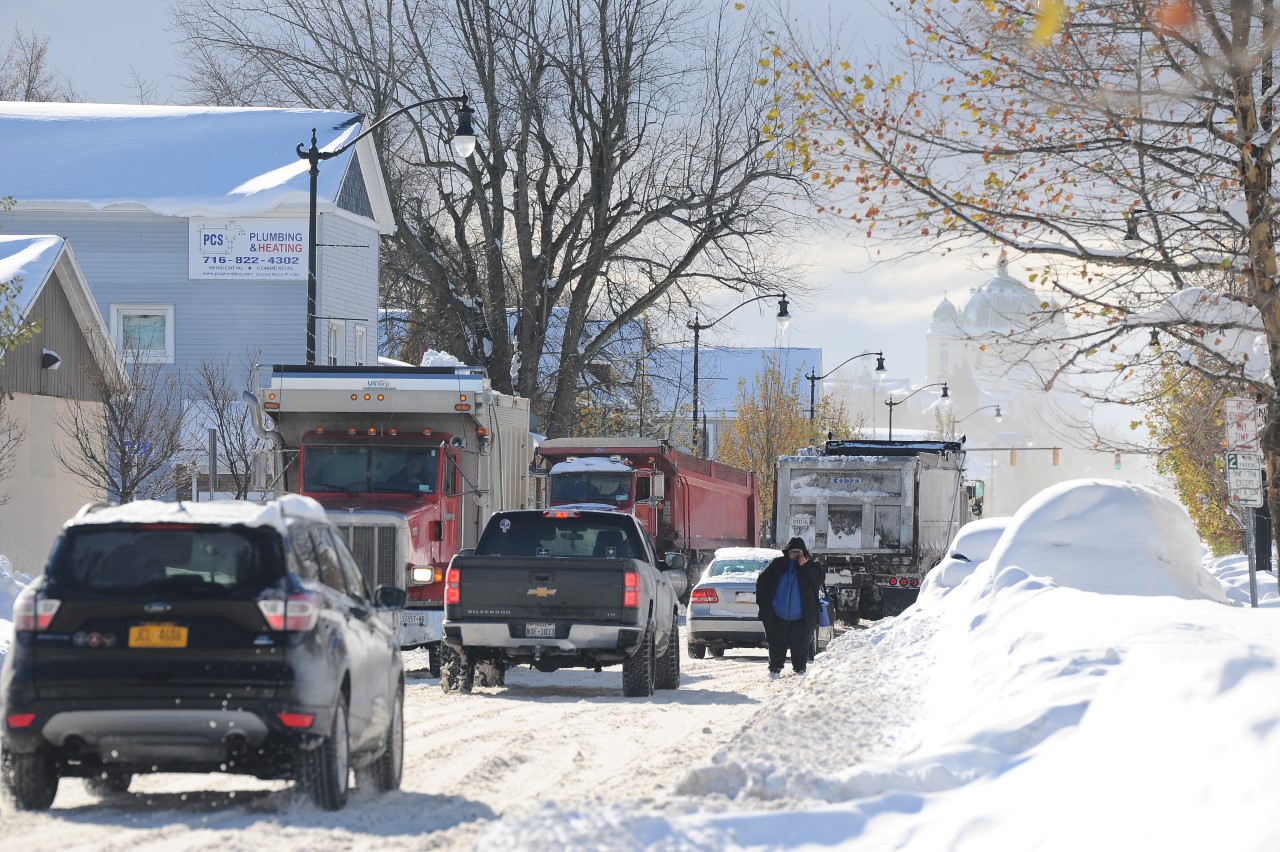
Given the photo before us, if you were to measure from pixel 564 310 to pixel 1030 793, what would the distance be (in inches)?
1701

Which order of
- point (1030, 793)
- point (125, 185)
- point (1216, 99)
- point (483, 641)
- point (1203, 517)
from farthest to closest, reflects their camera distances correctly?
1. point (1203, 517)
2. point (125, 185)
3. point (483, 641)
4. point (1216, 99)
5. point (1030, 793)

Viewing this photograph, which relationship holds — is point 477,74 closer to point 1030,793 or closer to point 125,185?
point 125,185

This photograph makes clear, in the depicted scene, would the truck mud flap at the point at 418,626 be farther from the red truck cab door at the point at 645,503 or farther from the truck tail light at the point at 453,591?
the red truck cab door at the point at 645,503

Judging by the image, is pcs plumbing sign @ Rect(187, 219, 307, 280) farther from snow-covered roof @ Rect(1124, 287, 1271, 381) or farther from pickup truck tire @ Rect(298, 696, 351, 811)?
pickup truck tire @ Rect(298, 696, 351, 811)

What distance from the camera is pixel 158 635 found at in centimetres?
908

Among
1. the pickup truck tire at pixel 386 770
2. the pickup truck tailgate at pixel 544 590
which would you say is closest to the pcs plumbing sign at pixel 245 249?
the pickup truck tailgate at pixel 544 590

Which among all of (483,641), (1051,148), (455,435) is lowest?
(483,641)

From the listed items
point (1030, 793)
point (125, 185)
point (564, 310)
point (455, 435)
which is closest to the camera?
point (1030, 793)

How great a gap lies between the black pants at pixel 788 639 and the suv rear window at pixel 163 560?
10929 millimetres

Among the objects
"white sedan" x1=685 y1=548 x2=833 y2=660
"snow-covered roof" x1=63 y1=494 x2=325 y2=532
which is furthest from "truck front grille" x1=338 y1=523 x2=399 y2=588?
"snow-covered roof" x1=63 y1=494 x2=325 y2=532

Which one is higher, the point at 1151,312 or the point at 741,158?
the point at 741,158

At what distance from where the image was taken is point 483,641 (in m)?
17.1

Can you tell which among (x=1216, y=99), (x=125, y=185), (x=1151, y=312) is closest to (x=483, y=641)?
(x=1151, y=312)

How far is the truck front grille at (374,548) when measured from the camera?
65.5 feet
